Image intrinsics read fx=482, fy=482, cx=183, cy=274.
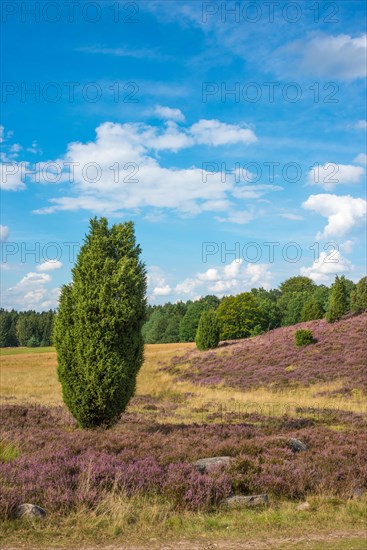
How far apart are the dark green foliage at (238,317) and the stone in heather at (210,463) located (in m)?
69.7

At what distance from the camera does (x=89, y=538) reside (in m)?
7.10

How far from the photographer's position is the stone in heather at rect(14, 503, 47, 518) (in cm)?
764

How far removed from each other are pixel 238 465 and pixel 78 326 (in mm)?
7511

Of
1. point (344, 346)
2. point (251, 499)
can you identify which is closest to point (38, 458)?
point (251, 499)

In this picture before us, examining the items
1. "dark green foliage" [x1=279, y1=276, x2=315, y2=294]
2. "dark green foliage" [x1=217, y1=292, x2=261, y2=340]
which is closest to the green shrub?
"dark green foliage" [x1=279, y1=276, x2=315, y2=294]

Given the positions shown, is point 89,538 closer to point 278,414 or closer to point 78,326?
point 78,326

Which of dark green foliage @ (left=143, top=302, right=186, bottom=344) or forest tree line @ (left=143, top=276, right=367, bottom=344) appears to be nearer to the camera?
forest tree line @ (left=143, top=276, right=367, bottom=344)

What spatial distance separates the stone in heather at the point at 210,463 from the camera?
10.4 m

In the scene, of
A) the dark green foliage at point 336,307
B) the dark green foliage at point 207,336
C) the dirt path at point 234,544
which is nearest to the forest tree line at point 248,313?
the dark green foliage at point 336,307

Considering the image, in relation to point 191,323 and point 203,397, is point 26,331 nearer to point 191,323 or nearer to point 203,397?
point 191,323

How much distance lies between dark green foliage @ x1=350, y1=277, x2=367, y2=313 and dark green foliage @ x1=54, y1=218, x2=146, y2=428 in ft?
144

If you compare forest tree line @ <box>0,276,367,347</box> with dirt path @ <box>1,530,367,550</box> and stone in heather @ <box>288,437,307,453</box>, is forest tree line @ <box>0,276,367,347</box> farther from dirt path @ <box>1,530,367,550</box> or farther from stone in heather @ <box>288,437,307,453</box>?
dirt path @ <box>1,530,367,550</box>

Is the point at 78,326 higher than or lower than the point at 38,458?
higher

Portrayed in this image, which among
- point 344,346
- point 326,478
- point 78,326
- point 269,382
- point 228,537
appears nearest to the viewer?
point 228,537
